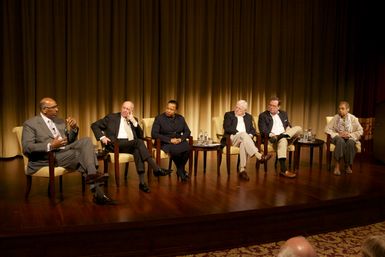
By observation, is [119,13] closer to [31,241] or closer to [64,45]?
[64,45]

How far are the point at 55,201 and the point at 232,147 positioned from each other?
235 cm

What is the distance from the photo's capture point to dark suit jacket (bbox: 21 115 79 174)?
4234 millimetres

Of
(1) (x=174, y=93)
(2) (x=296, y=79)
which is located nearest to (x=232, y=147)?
(1) (x=174, y=93)

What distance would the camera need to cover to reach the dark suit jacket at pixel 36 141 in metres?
4.23

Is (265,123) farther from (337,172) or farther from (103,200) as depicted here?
(103,200)

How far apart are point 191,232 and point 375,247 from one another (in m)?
2.38

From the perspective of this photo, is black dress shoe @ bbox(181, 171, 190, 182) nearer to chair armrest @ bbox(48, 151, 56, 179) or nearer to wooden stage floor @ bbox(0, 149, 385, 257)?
wooden stage floor @ bbox(0, 149, 385, 257)

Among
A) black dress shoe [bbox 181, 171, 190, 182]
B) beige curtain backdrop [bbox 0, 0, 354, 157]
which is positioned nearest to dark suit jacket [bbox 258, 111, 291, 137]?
black dress shoe [bbox 181, 171, 190, 182]

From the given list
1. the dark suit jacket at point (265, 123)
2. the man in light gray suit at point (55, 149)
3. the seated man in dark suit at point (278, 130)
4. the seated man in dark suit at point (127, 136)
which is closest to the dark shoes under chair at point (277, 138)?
the seated man in dark suit at point (278, 130)

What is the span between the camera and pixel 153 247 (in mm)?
3717

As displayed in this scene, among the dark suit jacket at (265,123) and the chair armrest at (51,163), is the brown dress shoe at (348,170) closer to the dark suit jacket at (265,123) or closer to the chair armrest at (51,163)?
the dark suit jacket at (265,123)

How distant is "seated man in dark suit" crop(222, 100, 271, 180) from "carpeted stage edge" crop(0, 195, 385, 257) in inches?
47.8

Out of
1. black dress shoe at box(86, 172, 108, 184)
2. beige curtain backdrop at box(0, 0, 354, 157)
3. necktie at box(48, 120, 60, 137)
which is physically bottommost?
black dress shoe at box(86, 172, 108, 184)

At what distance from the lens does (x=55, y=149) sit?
435cm
